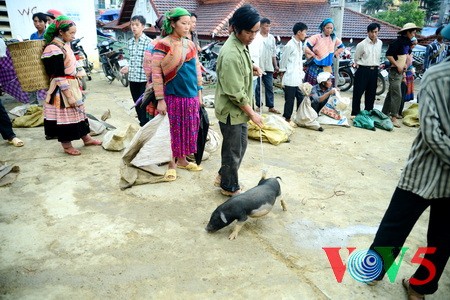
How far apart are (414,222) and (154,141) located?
2.44m

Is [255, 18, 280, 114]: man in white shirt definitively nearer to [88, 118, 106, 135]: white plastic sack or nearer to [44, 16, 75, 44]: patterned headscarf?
[88, 118, 106, 135]: white plastic sack

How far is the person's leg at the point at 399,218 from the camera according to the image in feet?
6.22

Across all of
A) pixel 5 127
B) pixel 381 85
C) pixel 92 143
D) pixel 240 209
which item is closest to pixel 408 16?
pixel 381 85

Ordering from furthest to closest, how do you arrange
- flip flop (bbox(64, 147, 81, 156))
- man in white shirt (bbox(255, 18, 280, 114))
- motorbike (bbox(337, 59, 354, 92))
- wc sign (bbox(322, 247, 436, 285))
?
motorbike (bbox(337, 59, 354, 92)) → man in white shirt (bbox(255, 18, 280, 114)) → flip flop (bbox(64, 147, 81, 156)) → wc sign (bbox(322, 247, 436, 285))

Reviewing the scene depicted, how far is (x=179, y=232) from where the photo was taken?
2736mm

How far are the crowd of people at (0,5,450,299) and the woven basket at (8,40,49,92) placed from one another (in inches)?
4.4

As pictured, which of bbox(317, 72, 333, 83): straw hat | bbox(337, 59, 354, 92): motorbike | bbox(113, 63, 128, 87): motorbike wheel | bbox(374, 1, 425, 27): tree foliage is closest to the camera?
bbox(317, 72, 333, 83): straw hat

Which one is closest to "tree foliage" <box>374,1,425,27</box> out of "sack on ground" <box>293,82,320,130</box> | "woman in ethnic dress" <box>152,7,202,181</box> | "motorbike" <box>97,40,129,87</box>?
"motorbike" <box>97,40,129,87</box>

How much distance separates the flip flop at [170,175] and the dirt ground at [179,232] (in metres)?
0.08

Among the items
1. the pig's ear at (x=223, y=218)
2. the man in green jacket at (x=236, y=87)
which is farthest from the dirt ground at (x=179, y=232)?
the man in green jacket at (x=236, y=87)

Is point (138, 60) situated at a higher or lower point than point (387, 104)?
higher

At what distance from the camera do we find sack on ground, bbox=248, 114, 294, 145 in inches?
198

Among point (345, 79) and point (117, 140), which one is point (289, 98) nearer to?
point (117, 140)

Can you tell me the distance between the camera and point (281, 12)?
13367 millimetres
